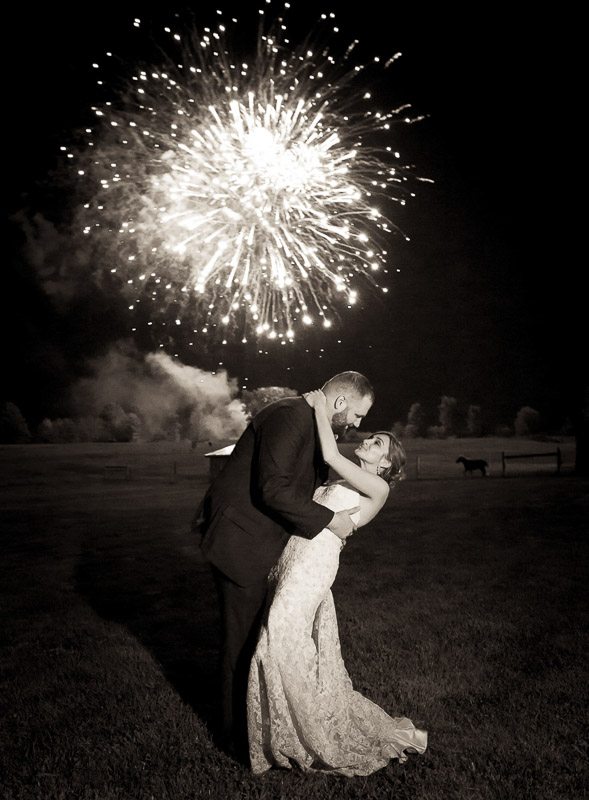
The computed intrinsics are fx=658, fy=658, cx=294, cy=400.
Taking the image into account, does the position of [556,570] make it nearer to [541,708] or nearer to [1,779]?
A: [541,708]

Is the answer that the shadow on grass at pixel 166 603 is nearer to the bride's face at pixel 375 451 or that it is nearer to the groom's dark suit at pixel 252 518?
the groom's dark suit at pixel 252 518

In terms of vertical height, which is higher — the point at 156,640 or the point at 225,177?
the point at 225,177

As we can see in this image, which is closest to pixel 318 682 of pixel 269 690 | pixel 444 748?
pixel 269 690

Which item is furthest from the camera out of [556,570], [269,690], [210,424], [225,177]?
[210,424]

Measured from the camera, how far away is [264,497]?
13.5ft

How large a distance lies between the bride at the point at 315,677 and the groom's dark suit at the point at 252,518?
152 millimetres

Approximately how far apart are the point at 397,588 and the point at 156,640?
161 inches

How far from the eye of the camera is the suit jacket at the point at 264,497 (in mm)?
4148

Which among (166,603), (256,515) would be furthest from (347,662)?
(166,603)

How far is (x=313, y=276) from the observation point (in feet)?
55.0

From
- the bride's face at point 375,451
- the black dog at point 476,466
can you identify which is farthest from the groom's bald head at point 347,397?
the black dog at point 476,466

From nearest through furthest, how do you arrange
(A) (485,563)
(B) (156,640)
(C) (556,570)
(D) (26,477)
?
(B) (156,640) < (C) (556,570) < (A) (485,563) < (D) (26,477)

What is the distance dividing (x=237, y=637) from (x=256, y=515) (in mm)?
832

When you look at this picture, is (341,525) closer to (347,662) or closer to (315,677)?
(315,677)
